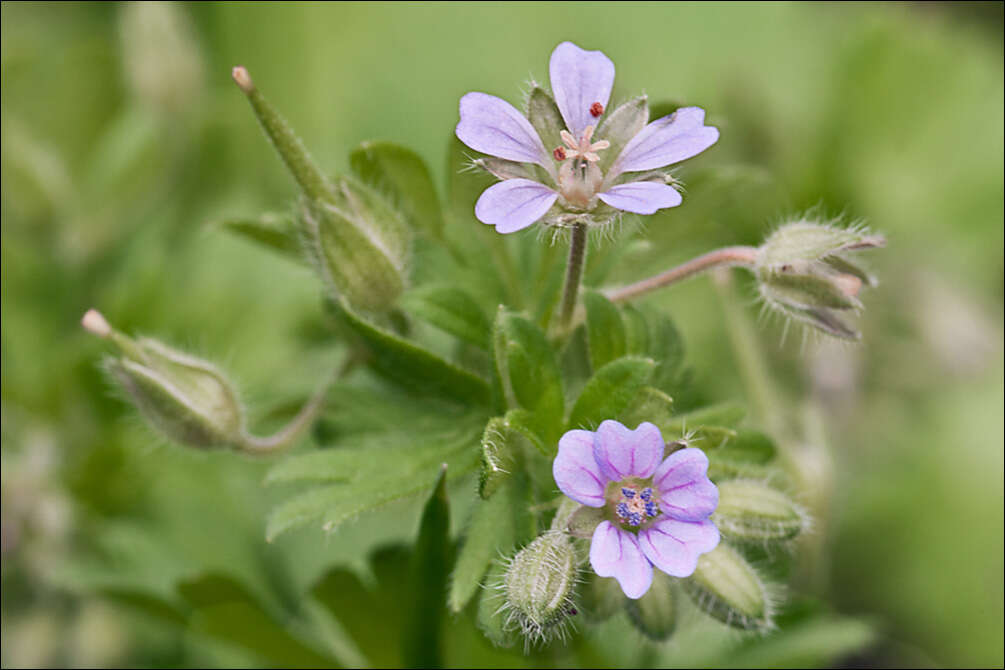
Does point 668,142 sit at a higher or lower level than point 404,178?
lower

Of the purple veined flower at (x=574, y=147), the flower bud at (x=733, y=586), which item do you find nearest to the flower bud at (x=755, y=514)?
the flower bud at (x=733, y=586)

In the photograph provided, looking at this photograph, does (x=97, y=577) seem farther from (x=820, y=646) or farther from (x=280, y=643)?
(x=820, y=646)

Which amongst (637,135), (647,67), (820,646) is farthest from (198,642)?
(647,67)

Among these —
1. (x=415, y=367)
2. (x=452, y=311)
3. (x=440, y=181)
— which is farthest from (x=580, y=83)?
(x=440, y=181)

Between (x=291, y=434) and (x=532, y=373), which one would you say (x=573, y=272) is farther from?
(x=291, y=434)

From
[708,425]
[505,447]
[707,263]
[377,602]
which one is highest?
[707,263]

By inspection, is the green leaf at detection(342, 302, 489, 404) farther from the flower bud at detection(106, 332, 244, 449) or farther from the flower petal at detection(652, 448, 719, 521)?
the flower petal at detection(652, 448, 719, 521)

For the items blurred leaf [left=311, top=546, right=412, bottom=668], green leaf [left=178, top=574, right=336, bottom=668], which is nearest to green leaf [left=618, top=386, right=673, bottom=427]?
blurred leaf [left=311, top=546, right=412, bottom=668]

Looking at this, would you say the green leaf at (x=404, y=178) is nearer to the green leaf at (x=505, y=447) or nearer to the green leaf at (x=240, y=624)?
the green leaf at (x=505, y=447)
